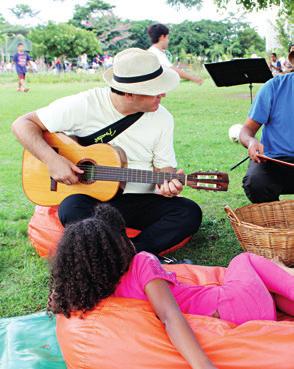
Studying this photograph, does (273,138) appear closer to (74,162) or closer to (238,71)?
(74,162)

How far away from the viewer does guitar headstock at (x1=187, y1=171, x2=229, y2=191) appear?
11.3 ft

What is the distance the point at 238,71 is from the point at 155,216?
2.69 meters

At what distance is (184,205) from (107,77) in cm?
102

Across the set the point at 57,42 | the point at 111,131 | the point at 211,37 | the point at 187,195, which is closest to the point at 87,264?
the point at 111,131

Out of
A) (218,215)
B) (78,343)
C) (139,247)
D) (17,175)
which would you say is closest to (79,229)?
(78,343)

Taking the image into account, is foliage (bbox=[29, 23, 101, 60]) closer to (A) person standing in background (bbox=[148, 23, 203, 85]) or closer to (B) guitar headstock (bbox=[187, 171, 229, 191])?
(A) person standing in background (bbox=[148, 23, 203, 85])

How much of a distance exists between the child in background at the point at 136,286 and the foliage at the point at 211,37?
139ft

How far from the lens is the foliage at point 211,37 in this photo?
45.1 metres

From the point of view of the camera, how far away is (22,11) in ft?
205

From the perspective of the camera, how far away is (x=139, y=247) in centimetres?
359

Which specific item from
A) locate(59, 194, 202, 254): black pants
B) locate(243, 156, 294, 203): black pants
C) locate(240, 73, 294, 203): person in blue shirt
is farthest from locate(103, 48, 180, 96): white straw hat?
locate(243, 156, 294, 203): black pants

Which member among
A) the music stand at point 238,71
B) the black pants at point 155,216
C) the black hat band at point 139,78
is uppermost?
the black hat band at point 139,78

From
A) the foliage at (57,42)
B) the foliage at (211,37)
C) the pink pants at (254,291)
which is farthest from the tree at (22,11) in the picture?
the pink pants at (254,291)

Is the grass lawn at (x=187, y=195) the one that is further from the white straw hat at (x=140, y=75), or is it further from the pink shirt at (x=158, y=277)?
the white straw hat at (x=140, y=75)
